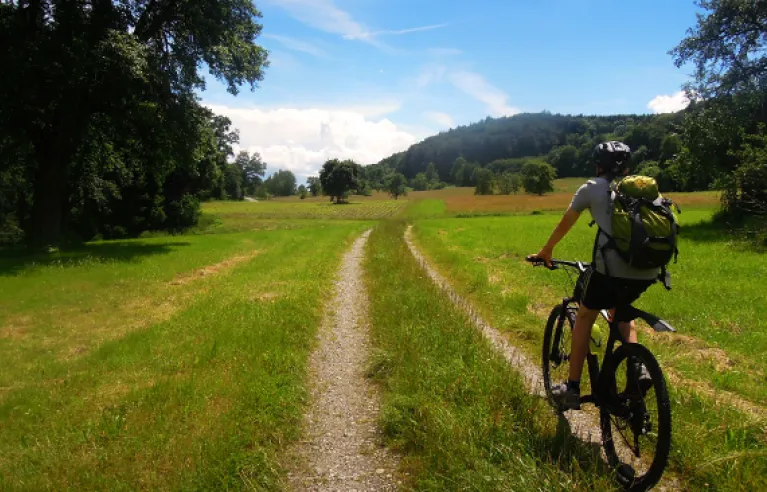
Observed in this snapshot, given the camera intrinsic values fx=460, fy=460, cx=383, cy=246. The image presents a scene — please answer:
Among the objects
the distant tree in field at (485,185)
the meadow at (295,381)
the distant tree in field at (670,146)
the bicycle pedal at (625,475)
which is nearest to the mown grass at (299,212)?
the distant tree in field at (485,185)

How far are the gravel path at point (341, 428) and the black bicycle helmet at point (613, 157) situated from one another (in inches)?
125

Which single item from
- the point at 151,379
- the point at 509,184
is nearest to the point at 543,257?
the point at 151,379

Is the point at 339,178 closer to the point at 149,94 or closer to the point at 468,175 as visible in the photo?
the point at 468,175

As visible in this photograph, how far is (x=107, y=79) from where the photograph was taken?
57.8ft

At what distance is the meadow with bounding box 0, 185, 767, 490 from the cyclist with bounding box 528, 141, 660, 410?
0.71m

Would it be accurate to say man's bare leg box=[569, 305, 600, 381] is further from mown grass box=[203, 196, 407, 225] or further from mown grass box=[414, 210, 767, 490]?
mown grass box=[203, 196, 407, 225]

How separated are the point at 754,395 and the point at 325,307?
7640 mm

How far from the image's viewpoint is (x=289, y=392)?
18.2 ft

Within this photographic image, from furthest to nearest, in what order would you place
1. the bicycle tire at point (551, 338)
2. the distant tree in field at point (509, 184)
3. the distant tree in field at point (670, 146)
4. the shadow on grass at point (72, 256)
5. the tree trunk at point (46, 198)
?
the distant tree in field at point (509, 184)
the distant tree in field at point (670, 146)
the tree trunk at point (46, 198)
the shadow on grass at point (72, 256)
the bicycle tire at point (551, 338)

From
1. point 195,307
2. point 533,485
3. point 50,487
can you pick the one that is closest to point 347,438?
point 533,485

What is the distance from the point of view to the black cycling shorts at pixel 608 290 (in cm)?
359

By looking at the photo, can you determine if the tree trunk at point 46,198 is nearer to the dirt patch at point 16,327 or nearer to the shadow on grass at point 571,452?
the dirt patch at point 16,327

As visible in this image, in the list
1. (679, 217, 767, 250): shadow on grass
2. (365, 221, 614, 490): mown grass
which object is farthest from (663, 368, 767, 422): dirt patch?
(679, 217, 767, 250): shadow on grass

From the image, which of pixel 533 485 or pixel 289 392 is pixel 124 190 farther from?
pixel 533 485
